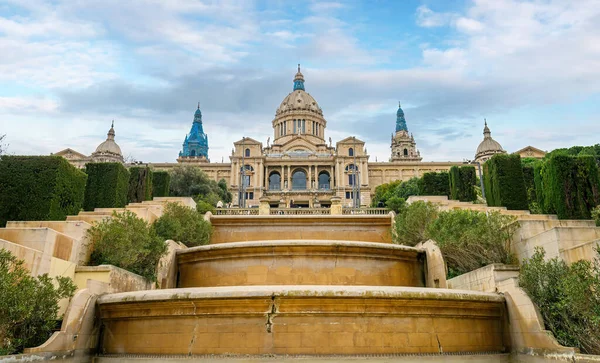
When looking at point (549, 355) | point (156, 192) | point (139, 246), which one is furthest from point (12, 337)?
point (156, 192)

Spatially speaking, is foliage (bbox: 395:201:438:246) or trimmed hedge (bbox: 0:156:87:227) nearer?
trimmed hedge (bbox: 0:156:87:227)

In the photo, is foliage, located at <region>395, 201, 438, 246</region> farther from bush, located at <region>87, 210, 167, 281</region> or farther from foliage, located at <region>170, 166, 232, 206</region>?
foliage, located at <region>170, 166, 232, 206</region>

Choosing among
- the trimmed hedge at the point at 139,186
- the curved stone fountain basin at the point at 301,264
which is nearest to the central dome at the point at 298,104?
the trimmed hedge at the point at 139,186

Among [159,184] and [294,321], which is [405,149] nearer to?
[159,184]

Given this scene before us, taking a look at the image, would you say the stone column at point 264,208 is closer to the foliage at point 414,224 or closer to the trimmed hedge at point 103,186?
the trimmed hedge at point 103,186

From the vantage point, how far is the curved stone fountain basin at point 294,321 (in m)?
6.99

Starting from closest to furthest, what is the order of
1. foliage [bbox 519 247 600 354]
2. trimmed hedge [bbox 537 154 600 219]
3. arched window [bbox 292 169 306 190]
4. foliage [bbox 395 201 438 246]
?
foliage [bbox 519 247 600 354] → foliage [bbox 395 201 438 246] → trimmed hedge [bbox 537 154 600 219] → arched window [bbox 292 169 306 190]

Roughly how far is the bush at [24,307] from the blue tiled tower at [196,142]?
120 metres

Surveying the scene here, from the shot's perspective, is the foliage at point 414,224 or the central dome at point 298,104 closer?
the foliage at point 414,224

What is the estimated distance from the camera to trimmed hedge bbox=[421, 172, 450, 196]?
96.5 feet

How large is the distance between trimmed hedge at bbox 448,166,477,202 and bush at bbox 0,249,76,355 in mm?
22574

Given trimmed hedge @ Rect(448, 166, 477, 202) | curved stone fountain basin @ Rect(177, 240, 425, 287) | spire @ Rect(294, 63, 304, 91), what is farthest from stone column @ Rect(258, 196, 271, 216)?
spire @ Rect(294, 63, 304, 91)

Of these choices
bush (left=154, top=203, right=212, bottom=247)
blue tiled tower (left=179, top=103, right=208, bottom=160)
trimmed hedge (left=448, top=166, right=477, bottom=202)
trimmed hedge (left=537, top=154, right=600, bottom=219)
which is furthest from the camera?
blue tiled tower (left=179, top=103, right=208, bottom=160)

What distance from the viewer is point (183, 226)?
1561 centimetres
